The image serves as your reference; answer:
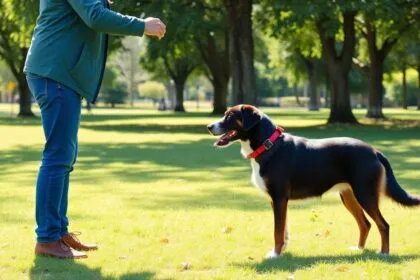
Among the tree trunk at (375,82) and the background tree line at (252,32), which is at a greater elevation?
the background tree line at (252,32)

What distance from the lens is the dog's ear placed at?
641 cm

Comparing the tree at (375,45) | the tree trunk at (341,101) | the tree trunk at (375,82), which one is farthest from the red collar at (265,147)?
the tree trunk at (375,82)

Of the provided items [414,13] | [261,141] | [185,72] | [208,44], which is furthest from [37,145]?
[185,72]

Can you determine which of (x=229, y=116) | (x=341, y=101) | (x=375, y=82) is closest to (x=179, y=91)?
(x=375, y=82)

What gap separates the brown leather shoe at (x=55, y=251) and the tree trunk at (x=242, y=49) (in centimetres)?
2383

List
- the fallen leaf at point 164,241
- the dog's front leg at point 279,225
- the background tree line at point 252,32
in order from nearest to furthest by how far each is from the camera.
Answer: the dog's front leg at point 279,225, the fallen leaf at point 164,241, the background tree line at point 252,32

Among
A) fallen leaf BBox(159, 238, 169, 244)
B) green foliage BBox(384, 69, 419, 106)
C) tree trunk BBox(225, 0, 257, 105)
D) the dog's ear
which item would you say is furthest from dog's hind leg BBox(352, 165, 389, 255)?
green foliage BBox(384, 69, 419, 106)

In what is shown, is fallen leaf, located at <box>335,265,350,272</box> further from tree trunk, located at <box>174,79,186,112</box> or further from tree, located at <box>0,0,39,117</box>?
tree trunk, located at <box>174,79,186,112</box>

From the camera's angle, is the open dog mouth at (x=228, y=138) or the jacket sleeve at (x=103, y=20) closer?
the jacket sleeve at (x=103, y=20)

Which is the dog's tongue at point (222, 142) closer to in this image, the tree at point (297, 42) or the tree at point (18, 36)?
the tree at point (297, 42)

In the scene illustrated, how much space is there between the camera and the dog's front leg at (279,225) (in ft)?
20.6

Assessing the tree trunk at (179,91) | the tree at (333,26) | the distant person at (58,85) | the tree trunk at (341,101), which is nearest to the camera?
the distant person at (58,85)

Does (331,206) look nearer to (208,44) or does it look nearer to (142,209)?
(142,209)

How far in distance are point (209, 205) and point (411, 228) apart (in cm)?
→ 283
